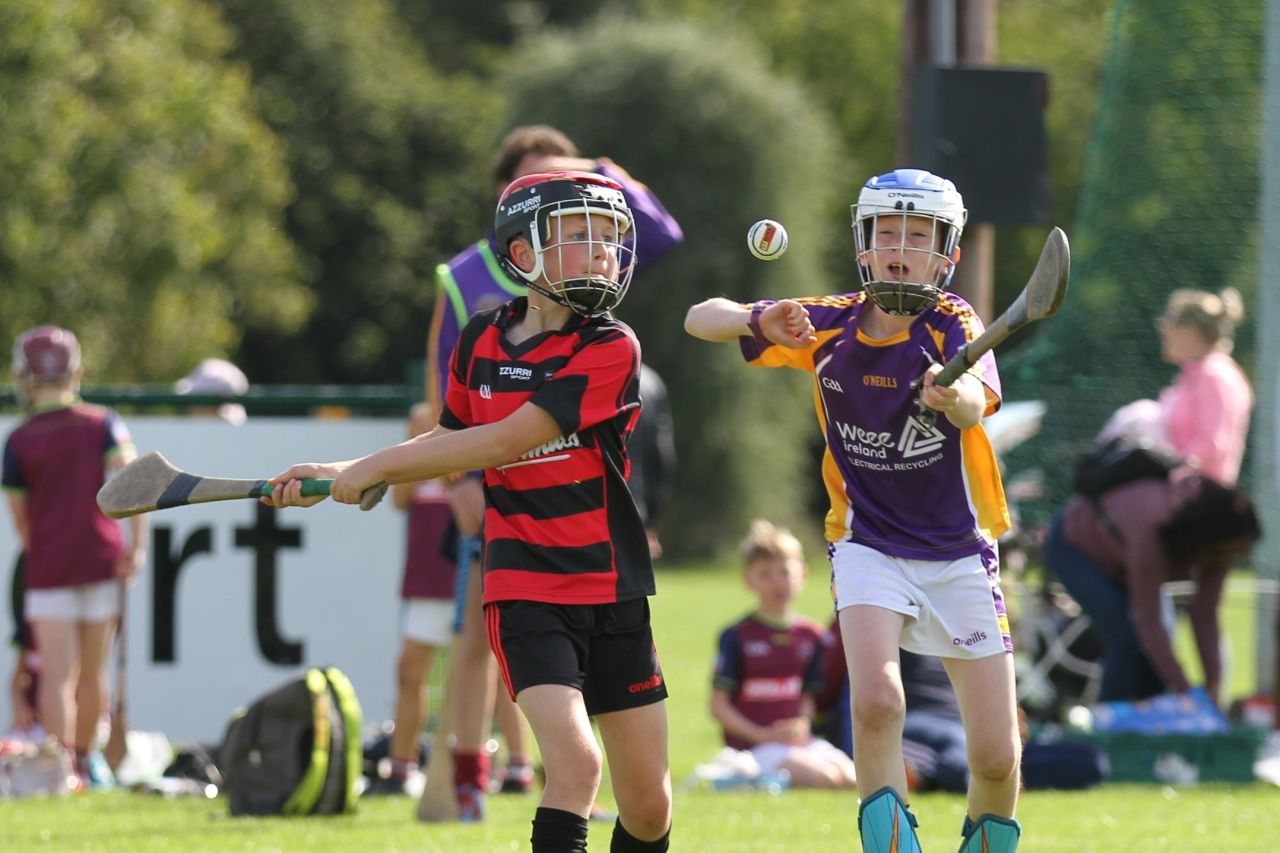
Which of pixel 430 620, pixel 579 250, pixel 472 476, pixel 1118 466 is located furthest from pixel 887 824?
pixel 1118 466

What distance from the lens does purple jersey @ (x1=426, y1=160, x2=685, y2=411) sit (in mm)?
7664

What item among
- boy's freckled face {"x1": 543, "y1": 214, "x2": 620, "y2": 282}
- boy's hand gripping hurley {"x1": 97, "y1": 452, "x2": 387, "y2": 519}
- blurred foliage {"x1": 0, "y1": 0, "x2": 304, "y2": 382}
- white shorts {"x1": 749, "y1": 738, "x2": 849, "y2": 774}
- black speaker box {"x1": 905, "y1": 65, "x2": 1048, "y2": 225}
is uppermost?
blurred foliage {"x1": 0, "y1": 0, "x2": 304, "y2": 382}

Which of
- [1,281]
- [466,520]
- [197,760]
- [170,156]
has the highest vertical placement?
[170,156]

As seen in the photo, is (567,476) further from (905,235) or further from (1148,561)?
(1148,561)

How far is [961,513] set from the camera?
5.84m

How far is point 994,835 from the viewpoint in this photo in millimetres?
5730

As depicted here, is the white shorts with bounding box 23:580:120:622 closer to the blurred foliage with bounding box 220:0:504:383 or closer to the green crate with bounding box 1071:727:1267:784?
the green crate with bounding box 1071:727:1267:784

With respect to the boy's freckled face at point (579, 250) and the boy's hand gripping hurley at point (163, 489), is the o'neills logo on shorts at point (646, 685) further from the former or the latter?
the boy's freckled face at point (579, 250)

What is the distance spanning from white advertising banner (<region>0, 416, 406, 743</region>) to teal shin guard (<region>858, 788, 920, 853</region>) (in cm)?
554

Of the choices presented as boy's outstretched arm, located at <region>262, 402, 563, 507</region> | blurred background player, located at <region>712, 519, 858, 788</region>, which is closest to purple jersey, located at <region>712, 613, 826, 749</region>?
blurred background player, located at <region>712, 519, 858, 788</region>

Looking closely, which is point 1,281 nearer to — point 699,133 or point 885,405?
point 699,133

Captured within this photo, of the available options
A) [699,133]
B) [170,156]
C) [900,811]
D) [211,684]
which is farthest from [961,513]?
[699,133]

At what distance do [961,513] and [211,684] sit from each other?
5.91 m

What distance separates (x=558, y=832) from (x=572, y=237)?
151 centimetres
